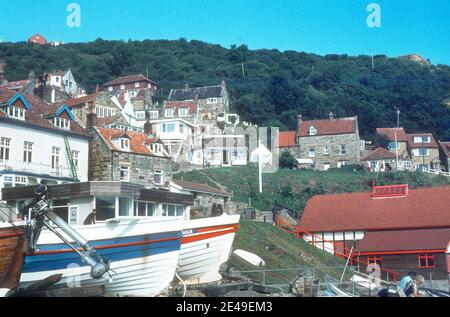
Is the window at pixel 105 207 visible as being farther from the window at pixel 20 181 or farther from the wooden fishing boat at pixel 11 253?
the window at pixel 20 181

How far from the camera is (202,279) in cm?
1184

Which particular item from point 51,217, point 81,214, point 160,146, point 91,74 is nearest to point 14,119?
point 160,146

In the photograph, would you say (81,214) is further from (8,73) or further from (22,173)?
(8,73)

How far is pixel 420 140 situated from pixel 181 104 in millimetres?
18691

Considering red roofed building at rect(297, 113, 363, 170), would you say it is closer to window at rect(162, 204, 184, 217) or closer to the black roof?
the black roof

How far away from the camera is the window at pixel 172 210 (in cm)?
1220

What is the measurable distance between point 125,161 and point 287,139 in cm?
2337

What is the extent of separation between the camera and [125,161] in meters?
22.0

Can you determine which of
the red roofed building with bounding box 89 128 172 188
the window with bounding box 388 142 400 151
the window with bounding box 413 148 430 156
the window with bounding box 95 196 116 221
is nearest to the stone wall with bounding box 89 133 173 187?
the red roofed building with bounding box 89 128 172 188

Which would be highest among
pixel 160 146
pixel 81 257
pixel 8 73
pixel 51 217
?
pixel 8 73

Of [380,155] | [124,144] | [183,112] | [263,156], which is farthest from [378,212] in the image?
[183,112]

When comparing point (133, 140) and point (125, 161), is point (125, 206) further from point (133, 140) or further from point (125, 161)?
point (133, 140)

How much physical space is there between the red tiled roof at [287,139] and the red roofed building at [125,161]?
2057cm

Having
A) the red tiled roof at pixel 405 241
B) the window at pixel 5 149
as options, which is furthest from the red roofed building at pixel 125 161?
the red tiled roof at pixel 405 241
